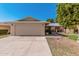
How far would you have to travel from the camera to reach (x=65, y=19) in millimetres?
22016

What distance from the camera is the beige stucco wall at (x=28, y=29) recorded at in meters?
27.1

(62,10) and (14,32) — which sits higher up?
(62,10)

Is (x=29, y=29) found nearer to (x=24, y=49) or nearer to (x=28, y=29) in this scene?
(x=28, y=29)

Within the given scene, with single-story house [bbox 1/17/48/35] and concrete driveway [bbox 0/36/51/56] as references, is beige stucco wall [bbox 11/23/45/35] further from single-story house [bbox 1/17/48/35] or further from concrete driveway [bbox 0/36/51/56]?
concrete driveway [bbox 0/36/51/56]

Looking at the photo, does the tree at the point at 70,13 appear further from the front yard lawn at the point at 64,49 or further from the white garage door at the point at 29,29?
the front yard lawn at the point at 64,49

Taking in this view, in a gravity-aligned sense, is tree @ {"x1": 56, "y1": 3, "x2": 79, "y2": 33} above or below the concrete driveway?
above

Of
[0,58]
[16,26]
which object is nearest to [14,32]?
[16,26]

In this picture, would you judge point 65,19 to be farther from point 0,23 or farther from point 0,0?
point 0,23

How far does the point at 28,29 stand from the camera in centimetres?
2706

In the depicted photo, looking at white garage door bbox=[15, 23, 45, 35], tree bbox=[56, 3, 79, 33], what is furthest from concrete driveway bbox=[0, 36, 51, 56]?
white garage door bbox=[15, 23, 45, 35]

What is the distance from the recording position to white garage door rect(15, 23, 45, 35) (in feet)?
88.9

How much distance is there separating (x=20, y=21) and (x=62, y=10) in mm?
7672

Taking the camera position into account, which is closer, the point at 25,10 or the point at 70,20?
the point at 70,20

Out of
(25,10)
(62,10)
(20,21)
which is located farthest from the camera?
(25,10)
